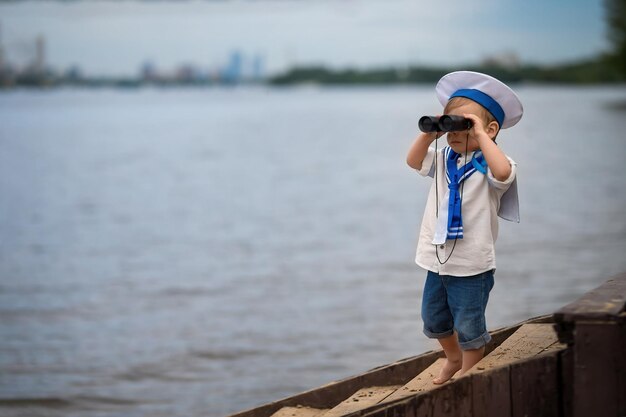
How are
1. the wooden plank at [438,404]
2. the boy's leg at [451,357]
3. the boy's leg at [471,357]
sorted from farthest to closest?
the boy's leg at [451,357], the boy's leg at [471,357], the wooden plank at [438,404]

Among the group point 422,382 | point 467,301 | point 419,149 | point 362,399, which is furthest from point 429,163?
point 362,399

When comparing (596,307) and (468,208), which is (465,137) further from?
(596,307)

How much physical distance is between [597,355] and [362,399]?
1.29m

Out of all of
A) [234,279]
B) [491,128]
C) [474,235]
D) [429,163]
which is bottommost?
[234,279]

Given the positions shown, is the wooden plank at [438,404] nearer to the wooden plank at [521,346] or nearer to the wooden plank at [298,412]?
the wooden plank at [521,346]

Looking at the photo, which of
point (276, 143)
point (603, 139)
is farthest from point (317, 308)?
point (276, 143)

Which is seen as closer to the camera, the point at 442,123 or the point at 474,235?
the point at 442,123

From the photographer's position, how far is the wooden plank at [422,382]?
435 cm

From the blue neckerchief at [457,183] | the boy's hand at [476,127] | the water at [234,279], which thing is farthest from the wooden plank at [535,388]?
the water at [234,279]

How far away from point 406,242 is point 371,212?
518 centimetres

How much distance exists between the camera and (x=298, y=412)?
475 cm

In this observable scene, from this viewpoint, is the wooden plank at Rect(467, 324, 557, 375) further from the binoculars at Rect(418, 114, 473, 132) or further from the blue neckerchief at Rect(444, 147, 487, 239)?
the binoculars at Rect(418, 114, 473, 132)

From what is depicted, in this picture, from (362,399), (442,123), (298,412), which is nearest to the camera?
(442,123)

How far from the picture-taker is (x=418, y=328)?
10.4 meters
